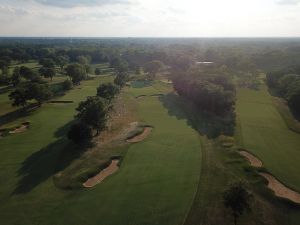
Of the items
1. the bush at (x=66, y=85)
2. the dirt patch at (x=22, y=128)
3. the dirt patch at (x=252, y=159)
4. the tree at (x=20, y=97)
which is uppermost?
the tree at (x=20, y=97)

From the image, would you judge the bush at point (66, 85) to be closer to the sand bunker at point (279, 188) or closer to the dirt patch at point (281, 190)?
the sand bunker at point (279, 188)

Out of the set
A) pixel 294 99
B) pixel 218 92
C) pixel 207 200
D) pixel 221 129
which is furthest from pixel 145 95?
pixel 207 200

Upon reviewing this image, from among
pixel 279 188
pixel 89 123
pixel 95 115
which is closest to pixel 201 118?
pixel 95 115

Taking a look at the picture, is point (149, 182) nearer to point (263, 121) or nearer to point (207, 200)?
point (207, 200)

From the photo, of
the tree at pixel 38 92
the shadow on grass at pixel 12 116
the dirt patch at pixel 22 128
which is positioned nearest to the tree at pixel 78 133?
the dirt patch at pixel 22 128

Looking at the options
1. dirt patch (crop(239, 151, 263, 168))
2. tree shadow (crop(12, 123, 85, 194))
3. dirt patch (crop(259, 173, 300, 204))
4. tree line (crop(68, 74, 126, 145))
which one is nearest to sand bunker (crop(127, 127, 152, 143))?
tree line (crop(68, 74, 126, 145))

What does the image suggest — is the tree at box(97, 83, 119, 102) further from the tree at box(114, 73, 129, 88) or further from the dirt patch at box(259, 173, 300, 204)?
the dirt patch at box(259, 173, 300, 204)

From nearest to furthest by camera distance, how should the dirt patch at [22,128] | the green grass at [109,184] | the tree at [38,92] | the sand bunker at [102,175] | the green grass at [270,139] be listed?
the green grass at [109,184]
the sand bunker at [102,175]
the green grass at [270,139]
the dirt patch at [22,128]
the tree at [38,92]
